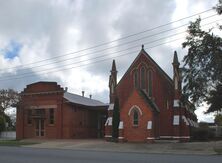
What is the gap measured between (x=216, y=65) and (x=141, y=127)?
15701mm

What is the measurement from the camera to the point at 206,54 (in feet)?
131

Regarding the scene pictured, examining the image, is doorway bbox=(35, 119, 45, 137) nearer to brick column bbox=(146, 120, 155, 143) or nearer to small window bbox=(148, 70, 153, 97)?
small window bbox=(148, 70, 153, 97)

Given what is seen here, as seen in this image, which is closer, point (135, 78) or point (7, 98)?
point (135, 78)

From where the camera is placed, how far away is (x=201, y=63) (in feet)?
133

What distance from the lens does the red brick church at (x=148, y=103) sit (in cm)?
5153

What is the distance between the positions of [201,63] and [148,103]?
41.3ft

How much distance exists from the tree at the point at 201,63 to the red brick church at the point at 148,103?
24.8ft

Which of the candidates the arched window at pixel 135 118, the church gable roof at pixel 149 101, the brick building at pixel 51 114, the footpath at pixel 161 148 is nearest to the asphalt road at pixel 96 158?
the footpath at pixel 161 148

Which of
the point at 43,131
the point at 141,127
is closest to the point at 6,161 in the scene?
the point at 141,127

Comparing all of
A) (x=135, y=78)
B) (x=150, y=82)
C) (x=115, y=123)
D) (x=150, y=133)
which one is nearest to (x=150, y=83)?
(x=150, y=82)

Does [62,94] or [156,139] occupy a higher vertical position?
[62,94]

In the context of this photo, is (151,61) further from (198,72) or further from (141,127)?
(198,72)

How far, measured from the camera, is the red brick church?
51.5 meters

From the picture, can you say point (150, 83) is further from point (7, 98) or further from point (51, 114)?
point (7, 98)
